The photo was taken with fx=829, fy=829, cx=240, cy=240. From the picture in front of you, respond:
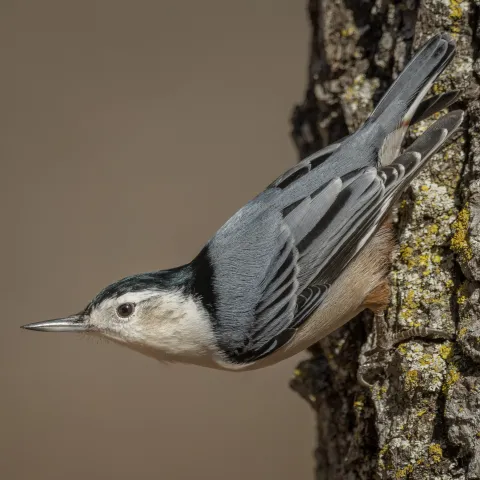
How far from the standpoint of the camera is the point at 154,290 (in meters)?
2.27

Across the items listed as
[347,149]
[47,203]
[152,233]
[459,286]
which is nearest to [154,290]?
[347,149]

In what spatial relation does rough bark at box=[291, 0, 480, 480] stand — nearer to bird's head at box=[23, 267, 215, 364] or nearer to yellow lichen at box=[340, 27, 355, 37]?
yellow lichen at box=[340, 27, 355, 37]

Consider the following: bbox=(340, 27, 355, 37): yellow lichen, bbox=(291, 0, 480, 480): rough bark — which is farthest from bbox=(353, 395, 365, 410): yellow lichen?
bbox=(340, 27, 355, 37): yellow lichen

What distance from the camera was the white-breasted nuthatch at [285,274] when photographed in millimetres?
2229

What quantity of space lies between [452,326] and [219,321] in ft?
2.00

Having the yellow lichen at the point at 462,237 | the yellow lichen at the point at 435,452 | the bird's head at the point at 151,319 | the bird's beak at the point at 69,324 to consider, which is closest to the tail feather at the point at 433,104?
the yellow lichen at the point at 462,237

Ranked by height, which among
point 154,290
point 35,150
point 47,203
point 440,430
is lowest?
point 440,430

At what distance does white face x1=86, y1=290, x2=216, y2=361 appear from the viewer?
2258 millimetres

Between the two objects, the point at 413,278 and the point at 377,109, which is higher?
the point at 377,109

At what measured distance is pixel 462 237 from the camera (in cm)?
210

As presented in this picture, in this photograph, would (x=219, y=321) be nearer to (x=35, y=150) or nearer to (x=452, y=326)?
(x=452, y=326)

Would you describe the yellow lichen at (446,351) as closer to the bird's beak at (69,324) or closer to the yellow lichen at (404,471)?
the yellow lichen at (404,471)

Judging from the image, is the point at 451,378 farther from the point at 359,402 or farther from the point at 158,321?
the point at 158,321

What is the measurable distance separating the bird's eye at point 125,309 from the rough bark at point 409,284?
2.10 feet
